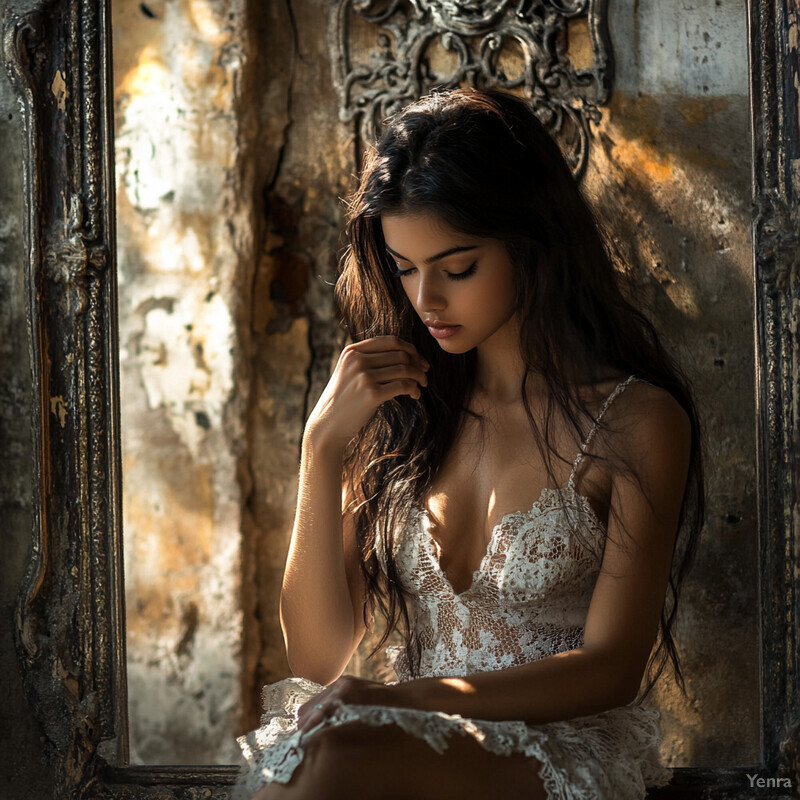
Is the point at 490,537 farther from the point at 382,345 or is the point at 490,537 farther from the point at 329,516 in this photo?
the point at 382,345

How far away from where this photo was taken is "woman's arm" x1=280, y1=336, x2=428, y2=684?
194 cm

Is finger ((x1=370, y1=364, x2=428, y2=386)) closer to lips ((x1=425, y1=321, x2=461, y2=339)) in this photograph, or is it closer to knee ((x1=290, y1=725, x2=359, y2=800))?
lips ((x1=425, y1=321, x2=461, y2=339))

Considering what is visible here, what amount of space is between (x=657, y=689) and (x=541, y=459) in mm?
822

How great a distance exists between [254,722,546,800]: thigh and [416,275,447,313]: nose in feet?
2.47

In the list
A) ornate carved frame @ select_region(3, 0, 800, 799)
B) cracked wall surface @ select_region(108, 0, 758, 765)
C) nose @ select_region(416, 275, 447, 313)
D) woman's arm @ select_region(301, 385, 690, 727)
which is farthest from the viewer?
cracked wall surface @ select_region(108, 0, 758, 765)

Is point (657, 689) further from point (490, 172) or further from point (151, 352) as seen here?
point (151, 352)

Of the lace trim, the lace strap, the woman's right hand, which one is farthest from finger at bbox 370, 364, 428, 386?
the lace trim

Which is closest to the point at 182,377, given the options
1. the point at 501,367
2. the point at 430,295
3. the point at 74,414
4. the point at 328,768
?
the point at 74,414

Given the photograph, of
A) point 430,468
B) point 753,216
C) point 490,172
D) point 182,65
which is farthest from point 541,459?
point 182,65

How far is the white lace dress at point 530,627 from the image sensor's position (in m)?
1.60

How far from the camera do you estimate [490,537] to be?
1924mm

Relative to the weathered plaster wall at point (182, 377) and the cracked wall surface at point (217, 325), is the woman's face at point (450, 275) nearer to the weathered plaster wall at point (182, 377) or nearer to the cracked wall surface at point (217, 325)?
the cracked wall surface at point (217, 325)

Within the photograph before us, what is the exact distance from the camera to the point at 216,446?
2754mm

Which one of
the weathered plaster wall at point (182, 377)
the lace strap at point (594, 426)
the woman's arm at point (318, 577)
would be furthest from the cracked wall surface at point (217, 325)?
the lace strap at point (594, 426)
